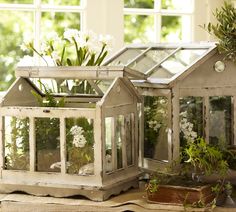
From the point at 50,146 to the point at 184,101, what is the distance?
0.51 metres

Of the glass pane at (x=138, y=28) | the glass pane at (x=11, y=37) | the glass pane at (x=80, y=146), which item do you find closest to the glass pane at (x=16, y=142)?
the glass pane at (x=80, y=146)

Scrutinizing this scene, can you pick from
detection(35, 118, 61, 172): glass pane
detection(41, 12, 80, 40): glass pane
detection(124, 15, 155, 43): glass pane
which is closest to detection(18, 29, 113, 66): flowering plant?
detection(35, 118, 61, 172): glass pane

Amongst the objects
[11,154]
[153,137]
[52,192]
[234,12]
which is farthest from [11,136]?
[234,12]

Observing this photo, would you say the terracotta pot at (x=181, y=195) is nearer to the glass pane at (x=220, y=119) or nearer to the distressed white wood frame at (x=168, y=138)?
the distressed white wood frame at (x=168, y=138)

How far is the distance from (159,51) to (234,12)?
0.35 metres

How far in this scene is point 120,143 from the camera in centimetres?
213

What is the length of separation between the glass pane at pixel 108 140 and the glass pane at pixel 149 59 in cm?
34

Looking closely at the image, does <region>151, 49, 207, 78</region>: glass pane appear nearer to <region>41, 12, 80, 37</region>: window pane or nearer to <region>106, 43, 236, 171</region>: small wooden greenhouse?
<region>106, 43, 236, 171</region>: small wooden greenhouse

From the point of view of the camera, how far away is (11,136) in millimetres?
2158

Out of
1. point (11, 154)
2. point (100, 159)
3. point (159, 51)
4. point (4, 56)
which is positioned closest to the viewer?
point (100, 159)

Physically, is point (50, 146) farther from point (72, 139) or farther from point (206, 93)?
point (206, 93)

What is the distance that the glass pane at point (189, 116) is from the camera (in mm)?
2178

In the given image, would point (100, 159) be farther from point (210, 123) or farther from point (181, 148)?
point (210, 123)

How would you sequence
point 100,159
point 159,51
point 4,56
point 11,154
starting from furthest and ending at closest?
point 4,56
point 159,51
point 11,154
point 100,159
